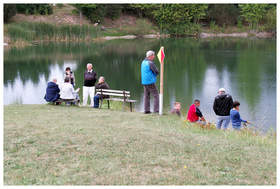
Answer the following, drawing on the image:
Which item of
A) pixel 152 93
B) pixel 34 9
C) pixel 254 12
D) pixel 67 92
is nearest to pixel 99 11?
pixel 34 9

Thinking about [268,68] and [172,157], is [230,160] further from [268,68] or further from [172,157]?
[268,68]

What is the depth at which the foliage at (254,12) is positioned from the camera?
75.9 m

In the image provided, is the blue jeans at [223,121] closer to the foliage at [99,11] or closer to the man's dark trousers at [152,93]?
the man's dark trousers at [152,93]

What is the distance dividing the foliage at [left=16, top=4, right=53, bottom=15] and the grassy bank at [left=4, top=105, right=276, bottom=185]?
61982mm

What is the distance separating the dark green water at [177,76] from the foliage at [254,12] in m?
36.3

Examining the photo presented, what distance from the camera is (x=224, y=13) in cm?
7938

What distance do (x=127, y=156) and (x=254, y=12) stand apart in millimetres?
74758

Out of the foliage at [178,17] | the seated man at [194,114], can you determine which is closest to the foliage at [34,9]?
the foliage at [178,17]

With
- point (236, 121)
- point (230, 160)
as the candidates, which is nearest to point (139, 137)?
point (230, 160)

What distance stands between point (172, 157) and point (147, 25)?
70659 mm

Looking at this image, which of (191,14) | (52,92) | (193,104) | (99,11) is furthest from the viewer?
(191,14)

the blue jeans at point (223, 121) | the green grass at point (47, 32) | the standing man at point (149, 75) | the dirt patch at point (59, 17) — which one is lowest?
the blue jeans at point (223, 121)

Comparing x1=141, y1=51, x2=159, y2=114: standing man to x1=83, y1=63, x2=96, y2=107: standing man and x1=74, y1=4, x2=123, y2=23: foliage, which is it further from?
x1=74, y1=4, x2=123, y2=23: foliage

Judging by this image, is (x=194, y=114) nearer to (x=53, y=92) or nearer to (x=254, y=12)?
(x=53, y=92)
